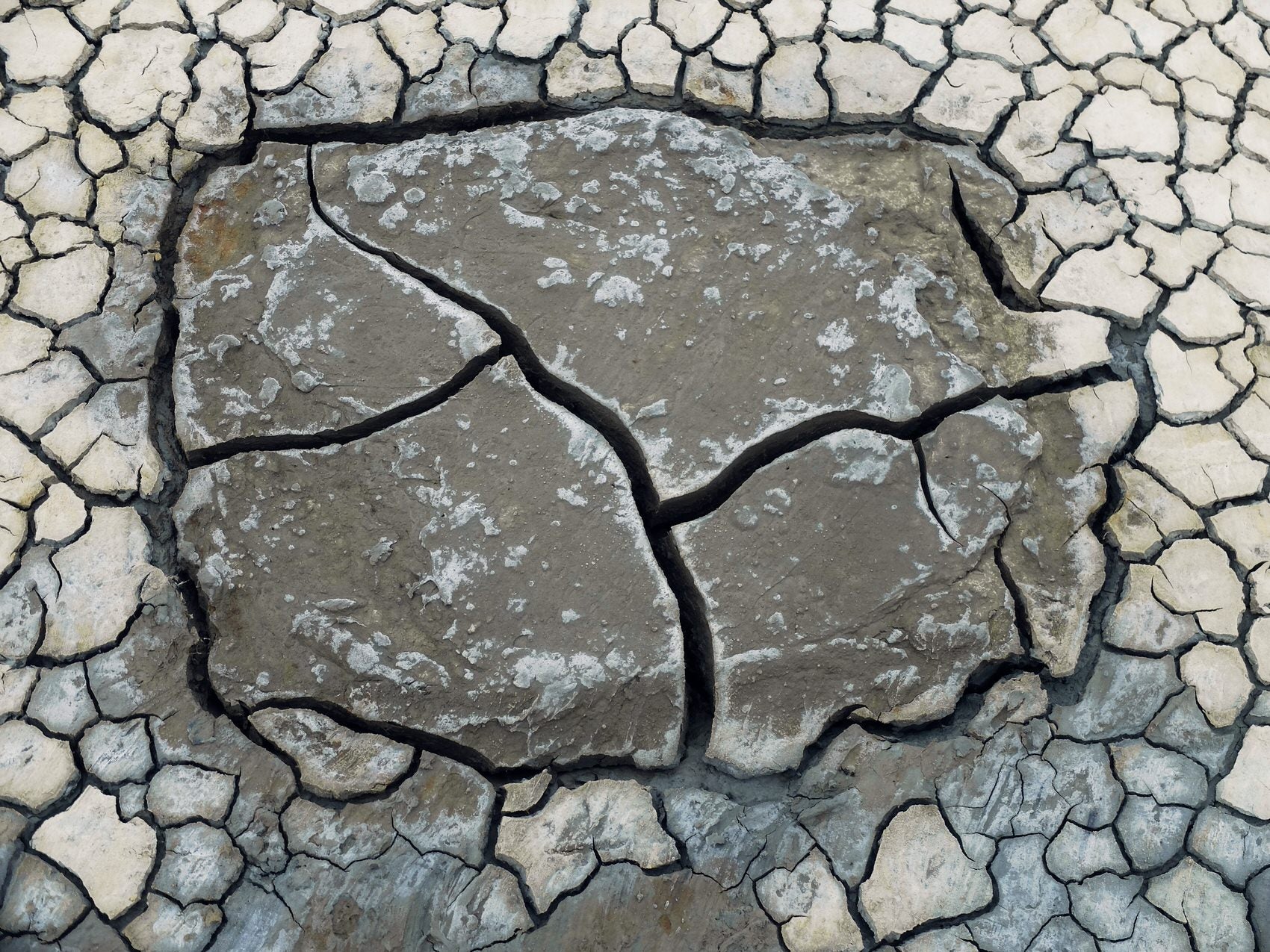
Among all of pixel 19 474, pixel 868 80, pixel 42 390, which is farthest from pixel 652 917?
pixel 868 80

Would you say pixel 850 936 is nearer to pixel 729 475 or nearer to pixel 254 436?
pixel 729 475

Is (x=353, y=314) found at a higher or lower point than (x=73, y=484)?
higher

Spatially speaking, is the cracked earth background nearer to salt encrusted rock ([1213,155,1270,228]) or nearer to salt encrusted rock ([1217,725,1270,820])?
salt encrusted rock ([1217,725,1270,820])

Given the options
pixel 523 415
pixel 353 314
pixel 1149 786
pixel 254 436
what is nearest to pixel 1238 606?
pixel 1149 786

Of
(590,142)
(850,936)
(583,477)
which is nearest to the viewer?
(850,936)

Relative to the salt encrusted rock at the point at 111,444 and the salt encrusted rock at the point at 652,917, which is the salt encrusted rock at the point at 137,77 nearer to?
the salt encrusted rock at the point at 111,444

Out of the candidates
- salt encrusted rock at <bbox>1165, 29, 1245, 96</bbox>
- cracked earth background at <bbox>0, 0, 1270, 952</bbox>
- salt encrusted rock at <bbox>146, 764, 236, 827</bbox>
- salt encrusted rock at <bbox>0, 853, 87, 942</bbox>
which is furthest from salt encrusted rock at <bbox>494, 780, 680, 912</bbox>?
salt encrusted rock at <bbox>1165, 29, 1245, 96</bbox>
